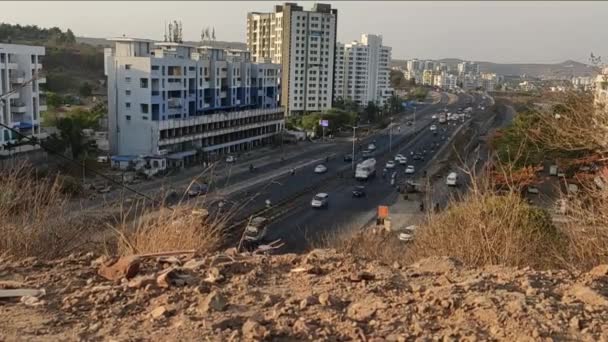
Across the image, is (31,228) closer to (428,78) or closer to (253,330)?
(253,330)

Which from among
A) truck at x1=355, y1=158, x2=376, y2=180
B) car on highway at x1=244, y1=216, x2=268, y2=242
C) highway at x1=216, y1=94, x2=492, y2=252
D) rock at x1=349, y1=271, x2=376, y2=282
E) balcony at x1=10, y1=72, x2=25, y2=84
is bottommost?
highway at x1=216, y1=94, x2=492, y2=252

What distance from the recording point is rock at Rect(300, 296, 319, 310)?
2.55 meters

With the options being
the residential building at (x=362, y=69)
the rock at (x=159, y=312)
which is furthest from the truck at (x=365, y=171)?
the residential building at (x=362, y=69)

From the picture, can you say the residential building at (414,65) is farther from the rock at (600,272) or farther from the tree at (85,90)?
the rock at (600,272)

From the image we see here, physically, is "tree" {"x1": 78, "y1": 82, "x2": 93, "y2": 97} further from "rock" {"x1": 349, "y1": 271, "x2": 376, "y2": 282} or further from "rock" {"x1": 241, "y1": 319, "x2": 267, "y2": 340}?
"rock" {"x1": 241, "y1": 319, "x2": 267, "y2": 340}

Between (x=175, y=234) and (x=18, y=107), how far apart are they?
18295mm

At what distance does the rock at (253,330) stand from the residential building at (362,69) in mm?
49872

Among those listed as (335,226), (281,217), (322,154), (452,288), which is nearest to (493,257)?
(452,288)

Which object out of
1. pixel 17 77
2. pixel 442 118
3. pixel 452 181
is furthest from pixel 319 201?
pixel 442 118

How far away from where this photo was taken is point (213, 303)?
2559 millimetres

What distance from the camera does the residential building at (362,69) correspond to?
172 ft

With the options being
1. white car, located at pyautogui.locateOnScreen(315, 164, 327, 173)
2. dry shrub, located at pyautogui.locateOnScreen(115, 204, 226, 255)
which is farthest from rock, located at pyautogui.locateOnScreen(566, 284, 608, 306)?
Result: white car, located at pyautogui.locateOnScreen(315, 164, 327, 173)

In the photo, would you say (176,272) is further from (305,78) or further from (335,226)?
(305,78)

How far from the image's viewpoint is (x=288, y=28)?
4178 centimetres
